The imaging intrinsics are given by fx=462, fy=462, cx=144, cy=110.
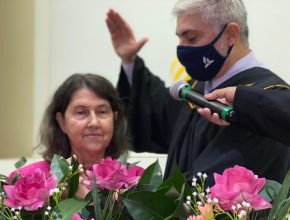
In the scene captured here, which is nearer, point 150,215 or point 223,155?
point 150,215

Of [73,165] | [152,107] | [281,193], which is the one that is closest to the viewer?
[281,193]

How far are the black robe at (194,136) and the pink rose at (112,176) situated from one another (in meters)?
0.42

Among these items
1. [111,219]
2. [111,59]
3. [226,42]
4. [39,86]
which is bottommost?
[39,86]

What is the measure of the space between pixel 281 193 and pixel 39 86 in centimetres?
254

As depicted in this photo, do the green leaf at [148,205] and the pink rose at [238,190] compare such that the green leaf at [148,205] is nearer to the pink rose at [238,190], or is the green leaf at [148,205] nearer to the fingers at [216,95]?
the pink rose at [238,190]

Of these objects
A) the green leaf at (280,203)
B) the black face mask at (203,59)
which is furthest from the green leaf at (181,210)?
the black face mask at (203,59)

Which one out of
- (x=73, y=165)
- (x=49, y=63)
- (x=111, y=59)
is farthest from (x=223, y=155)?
(x=49, y=63)

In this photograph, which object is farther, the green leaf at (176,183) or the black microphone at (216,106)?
the black microphone at (216,106)

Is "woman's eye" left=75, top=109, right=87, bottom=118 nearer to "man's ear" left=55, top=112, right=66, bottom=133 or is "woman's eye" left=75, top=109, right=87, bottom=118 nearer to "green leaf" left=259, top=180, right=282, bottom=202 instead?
"man's ear" left=55, top=112, right=66, bottom=133

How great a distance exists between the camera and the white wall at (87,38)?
2.80m

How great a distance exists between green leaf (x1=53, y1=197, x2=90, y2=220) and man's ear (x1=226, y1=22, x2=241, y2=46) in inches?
36.8

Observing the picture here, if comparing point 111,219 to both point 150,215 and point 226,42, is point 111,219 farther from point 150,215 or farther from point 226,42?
point 226,42

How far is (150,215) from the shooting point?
0.68m

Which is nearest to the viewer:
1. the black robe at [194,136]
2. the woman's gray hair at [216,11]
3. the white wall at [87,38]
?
the black robe at [194,136]
